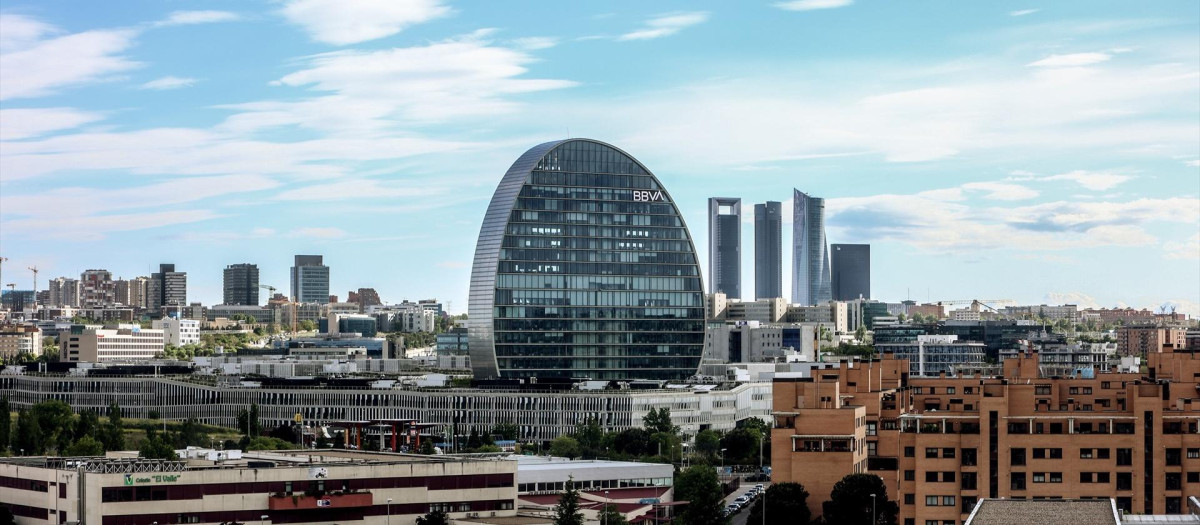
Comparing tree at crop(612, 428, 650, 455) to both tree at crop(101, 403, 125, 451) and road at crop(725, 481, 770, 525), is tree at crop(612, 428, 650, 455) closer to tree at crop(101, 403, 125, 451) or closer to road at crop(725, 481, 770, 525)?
road at crop(725, 481, 770, 525)

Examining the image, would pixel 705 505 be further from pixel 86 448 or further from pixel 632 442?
pixel 632 442

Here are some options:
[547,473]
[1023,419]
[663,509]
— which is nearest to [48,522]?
[547,473]

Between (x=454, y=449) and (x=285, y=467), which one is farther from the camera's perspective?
(x=454, y=449)

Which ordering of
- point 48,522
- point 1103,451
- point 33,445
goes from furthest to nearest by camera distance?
point 33,445 < point 1103,451 < point 48,522

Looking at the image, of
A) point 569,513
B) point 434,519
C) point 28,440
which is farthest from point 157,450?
point 569,513

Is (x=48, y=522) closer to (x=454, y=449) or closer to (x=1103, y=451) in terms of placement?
(x=1103, y=451)

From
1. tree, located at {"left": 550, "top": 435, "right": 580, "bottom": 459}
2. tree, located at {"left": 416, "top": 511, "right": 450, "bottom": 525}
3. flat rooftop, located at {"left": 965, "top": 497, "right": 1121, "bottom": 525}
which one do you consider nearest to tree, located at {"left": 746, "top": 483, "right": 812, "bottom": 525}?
tree, located at {"left": 416, "top": 511, "right": 450, "bottom": 525}

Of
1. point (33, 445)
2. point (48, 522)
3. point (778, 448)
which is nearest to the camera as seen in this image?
point (48, 522)
